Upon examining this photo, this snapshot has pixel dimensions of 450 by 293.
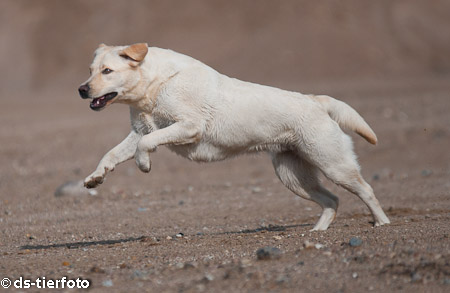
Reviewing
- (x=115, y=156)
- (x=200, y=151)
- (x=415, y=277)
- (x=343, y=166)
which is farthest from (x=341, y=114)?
(x=415, y=277)

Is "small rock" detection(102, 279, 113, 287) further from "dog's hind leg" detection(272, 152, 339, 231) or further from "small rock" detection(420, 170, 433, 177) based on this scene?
"small rock" detection(420, 170, 433, 177)

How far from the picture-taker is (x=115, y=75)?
686cm

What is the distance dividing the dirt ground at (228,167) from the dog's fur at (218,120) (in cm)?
71

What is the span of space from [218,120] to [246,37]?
2985 centimetres

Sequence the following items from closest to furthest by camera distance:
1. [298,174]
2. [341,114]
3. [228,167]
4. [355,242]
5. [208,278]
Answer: [208,278] < [355,242] < [341,114] < [298,174] < [228,167]

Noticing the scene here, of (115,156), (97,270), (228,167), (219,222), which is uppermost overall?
(228,167)

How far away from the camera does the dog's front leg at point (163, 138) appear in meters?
6.85

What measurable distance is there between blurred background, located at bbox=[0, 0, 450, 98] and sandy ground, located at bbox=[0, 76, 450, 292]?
14232 mm

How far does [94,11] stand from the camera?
1565 inches

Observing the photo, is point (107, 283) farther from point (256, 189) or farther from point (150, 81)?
point (256, 189)

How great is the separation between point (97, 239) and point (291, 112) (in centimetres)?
264

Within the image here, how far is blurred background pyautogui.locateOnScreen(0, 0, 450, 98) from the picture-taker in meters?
34.1

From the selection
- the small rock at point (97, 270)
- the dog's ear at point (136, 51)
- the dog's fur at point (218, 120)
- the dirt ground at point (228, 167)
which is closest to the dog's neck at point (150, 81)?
the dog's fur at point (218, 120)

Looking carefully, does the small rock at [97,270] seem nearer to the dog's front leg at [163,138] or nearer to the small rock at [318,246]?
the dog's front leg at [163,138]
